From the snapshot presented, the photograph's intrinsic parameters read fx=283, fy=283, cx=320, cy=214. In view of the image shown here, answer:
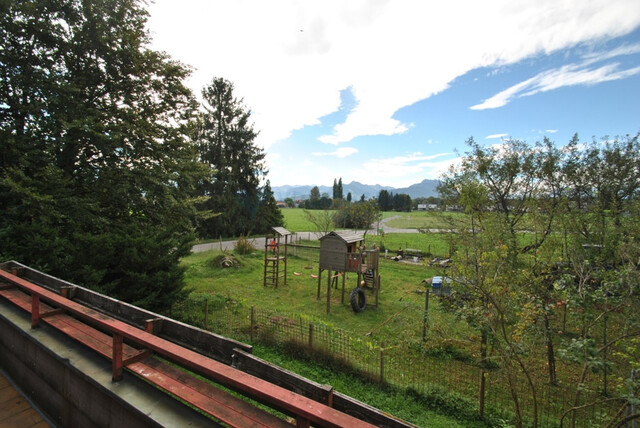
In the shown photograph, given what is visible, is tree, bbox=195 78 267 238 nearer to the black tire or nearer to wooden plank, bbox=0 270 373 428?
the black tire

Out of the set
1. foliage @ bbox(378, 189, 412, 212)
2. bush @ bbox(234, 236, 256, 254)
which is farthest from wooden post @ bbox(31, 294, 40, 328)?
foliage @ bbox(378, 189, 412, 212)

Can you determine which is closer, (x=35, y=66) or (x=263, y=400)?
(x=263, y=400)

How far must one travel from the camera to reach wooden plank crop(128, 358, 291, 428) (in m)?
1.94

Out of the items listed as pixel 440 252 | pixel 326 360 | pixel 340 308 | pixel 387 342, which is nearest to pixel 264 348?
pixel 326 360

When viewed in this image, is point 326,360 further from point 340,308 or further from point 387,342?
point 340,308

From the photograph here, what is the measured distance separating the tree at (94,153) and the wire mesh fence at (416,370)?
8.77ft

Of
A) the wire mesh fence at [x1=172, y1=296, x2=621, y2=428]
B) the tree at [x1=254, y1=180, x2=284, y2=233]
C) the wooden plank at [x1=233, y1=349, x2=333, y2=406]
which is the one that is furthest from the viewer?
the tree at [x1=254, y1=180, x2=284, y2=233]

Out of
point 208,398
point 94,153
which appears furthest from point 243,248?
point 208,398

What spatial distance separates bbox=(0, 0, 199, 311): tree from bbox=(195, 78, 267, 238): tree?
69.7 ft

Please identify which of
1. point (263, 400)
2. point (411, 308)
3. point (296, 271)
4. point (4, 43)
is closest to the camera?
point (263, 400)

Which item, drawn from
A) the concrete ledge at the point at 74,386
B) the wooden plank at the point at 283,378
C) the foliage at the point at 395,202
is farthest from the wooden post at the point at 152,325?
the foliage at the point at 395,202

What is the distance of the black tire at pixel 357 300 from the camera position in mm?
11486

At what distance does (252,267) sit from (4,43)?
1381 centimetres

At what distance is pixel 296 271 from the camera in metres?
18.7
